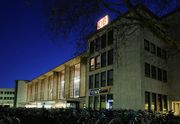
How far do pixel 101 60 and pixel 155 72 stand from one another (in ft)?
19.3

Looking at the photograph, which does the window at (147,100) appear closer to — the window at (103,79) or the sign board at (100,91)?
the sign board at (100,91)

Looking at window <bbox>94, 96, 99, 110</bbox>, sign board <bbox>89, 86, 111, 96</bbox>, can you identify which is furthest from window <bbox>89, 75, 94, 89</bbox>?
window <bbox>94, 96, 99, 110</bbox>

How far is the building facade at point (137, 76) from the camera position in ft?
77.8

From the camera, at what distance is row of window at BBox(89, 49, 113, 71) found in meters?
27.5

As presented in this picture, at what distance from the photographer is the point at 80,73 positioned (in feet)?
122

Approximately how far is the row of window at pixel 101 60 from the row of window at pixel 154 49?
11.9 feet

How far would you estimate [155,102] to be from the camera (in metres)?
25.0

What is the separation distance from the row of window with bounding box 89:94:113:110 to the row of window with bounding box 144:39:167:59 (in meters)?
5.70

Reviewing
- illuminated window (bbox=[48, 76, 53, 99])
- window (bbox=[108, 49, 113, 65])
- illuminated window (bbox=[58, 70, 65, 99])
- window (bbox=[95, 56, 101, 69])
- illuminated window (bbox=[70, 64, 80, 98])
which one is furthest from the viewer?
illuminated window (bbox=[48, 76, 53, 99])

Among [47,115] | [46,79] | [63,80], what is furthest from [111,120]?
[46,79]

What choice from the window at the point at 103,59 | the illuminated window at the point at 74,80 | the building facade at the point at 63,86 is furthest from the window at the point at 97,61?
the illuminated window at the point at 74,80

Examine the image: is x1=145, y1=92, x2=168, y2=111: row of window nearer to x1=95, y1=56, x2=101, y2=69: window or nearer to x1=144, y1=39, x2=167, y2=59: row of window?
x1=144, y1=39, x2=167, y2=59: row of window

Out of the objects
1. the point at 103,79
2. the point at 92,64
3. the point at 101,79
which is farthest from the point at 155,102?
the point at 92,64

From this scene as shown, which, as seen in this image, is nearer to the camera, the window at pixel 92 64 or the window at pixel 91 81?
the window at pixel 91 81
